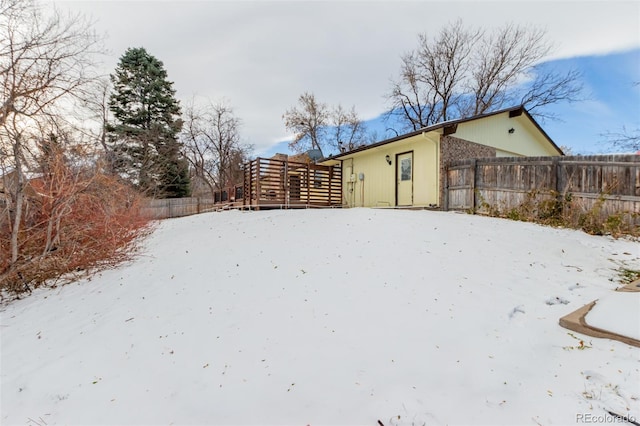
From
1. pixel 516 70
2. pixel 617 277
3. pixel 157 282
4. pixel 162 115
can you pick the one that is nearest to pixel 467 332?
pixel 617 277

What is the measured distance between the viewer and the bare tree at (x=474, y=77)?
643 inches

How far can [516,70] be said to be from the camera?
56.5 ft

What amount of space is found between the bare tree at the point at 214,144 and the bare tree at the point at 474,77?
13.3 meters

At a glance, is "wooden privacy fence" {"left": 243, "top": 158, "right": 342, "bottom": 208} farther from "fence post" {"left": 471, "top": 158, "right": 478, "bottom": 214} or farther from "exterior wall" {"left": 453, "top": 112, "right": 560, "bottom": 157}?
"fence post" {"left": 471, "top": 158, "right": 478, "bottom": 214}

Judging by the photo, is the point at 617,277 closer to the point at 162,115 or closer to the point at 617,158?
the point at 617,158

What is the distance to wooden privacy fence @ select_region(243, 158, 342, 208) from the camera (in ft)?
37.8

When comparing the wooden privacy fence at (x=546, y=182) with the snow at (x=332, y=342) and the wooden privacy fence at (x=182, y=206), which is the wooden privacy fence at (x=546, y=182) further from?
the wooden privacy fence at (x=182, y=206)

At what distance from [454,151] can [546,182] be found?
3052mm

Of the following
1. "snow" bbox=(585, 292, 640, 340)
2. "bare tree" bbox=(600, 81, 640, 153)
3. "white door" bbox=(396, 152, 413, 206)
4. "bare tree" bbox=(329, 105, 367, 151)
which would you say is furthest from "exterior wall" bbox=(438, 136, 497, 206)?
"bare tree" bbox=(329, 105, 367, 151)

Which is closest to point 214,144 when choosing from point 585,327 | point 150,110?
point 150,110

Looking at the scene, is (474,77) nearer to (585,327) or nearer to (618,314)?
(618,314)

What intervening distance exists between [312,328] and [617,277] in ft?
13.5

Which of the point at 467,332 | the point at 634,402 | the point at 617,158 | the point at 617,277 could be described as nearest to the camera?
the point at 634,402

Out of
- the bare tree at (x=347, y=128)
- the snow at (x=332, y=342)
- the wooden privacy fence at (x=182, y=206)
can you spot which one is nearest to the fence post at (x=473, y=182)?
the snow at (x=332, y=342)
